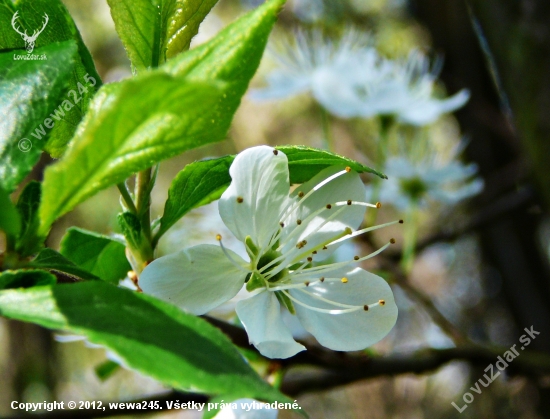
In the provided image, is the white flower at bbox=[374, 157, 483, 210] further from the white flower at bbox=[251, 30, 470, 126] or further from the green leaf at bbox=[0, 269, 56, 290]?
the green leaf at bbox=[0, 269, 56, 290]

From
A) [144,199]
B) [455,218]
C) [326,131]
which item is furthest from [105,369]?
[455,218]

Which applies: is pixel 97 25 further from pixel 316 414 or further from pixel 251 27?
pixel 251 27

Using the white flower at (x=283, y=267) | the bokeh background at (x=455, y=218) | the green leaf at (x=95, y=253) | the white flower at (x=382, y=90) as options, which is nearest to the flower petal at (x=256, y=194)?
the white flower at (x=283, y=267)

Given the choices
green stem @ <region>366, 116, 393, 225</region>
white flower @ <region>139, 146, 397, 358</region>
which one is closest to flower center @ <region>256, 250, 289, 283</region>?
white flower @ <region>139, 146, 397, 358</region>

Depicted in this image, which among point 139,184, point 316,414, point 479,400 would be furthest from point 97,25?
point 139,184

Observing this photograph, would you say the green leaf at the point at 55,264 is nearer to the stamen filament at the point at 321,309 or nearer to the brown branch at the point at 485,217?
the stamen filament at the point at 321,309
